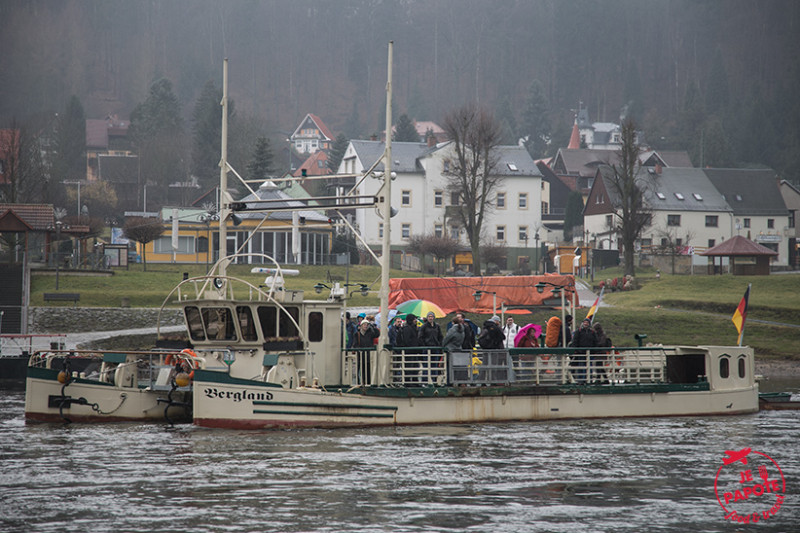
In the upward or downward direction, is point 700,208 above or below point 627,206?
above

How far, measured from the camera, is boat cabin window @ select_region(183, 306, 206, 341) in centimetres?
2333

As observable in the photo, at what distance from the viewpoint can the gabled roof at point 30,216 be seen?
55.1 m

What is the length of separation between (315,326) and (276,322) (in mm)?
987

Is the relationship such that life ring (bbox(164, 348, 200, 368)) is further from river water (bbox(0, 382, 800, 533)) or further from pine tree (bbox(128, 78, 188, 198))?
pine tree (bbox(128, 78, 188, 198))

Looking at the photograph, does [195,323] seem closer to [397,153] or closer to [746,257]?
[746,257]

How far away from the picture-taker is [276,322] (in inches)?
917

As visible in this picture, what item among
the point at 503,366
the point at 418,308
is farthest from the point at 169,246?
the point at 503,366

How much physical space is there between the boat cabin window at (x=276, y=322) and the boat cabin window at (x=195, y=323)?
59.2 inches

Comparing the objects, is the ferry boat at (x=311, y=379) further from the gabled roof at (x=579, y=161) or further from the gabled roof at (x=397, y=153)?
the gabled roof at (x=579, y=161)

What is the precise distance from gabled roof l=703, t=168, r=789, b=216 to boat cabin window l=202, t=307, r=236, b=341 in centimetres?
8134

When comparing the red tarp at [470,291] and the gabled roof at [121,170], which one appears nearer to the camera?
the red tarp at [470,291]

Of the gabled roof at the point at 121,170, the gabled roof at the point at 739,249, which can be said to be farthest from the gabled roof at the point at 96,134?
the gabled roof at the point at 739,249

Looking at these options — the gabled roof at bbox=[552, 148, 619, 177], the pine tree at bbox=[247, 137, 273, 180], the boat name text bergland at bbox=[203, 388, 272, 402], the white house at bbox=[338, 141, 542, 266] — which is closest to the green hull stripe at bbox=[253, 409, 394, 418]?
the boat name text bergland at bbox=[203, 388, 272, 402]

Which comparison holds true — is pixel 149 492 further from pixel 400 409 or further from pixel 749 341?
pixel 749 341
